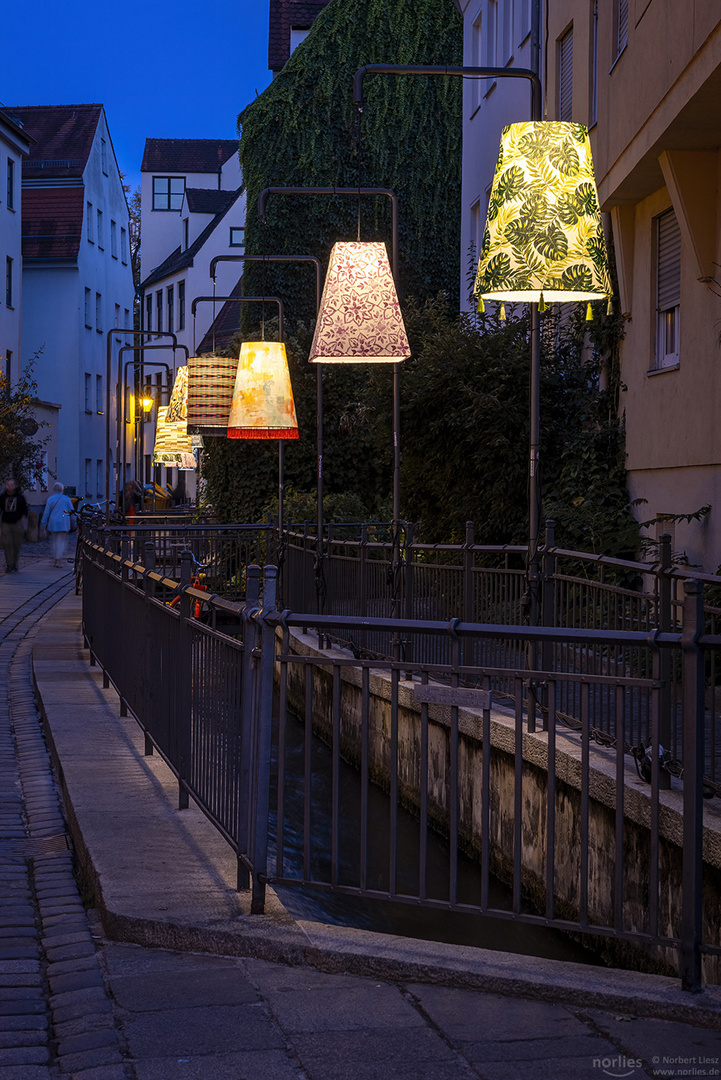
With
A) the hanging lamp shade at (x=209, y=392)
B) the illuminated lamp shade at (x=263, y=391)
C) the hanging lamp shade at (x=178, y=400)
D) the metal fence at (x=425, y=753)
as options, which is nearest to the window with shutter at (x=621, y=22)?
the illuminated lamp shade at (x=263, y=391)

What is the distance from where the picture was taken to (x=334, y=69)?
3341 cm

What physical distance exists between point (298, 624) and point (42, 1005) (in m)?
1.54

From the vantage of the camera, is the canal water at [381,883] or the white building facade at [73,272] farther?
the white building facade at [73,272]

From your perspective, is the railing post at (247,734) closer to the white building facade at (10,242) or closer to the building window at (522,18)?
the building window at (522,18)

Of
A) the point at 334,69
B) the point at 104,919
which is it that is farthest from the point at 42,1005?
the point at 334,69

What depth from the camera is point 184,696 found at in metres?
6.96

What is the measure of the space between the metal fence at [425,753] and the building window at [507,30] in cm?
1569

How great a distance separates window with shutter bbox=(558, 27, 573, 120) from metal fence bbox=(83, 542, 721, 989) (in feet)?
39.1

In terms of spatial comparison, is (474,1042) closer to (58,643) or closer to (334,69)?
(58,643)

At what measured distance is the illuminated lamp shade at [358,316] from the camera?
31.0 feet

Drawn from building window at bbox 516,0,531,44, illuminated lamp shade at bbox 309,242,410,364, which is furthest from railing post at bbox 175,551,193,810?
building window at bbox 516,0,531,44

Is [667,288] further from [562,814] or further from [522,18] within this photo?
[562,814]

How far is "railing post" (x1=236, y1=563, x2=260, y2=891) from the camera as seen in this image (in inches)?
212

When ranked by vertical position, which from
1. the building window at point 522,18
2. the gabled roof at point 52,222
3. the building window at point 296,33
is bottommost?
the building window at point 522,18
